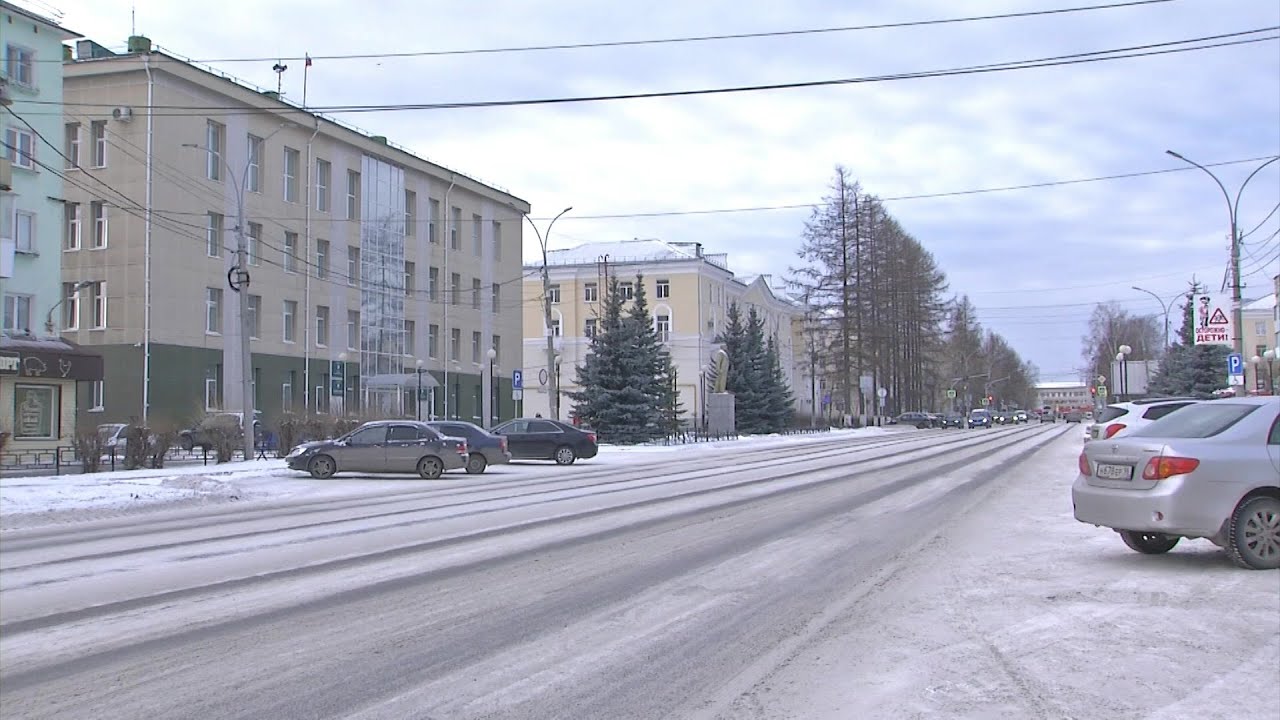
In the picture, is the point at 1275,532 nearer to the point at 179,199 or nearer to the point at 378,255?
the point at 179,199

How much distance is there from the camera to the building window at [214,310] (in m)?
47.9

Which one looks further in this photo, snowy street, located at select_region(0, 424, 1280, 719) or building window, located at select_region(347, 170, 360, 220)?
building window, located at select_region(347, 170, 360, 220)

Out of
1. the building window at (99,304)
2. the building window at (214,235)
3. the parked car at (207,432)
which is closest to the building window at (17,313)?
the parked car at (207,432)

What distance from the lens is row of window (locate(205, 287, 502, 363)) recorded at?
48406mm

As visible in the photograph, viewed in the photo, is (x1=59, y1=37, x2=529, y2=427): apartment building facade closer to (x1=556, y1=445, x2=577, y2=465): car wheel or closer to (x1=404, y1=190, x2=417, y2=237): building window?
(x1=404, y1=190, x2=417, y2=237): building window

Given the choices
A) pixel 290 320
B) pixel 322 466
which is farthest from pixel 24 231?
pixel 322 466

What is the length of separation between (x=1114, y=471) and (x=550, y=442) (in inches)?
1012

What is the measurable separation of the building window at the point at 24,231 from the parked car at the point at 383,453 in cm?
1694

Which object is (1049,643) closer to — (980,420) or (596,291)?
(596,291)

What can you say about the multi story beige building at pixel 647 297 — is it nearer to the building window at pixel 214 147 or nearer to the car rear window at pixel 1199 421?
the building window at pixel 214 147

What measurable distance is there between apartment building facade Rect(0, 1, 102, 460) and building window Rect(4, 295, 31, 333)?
1.4 inches

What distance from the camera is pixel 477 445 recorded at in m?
30.2

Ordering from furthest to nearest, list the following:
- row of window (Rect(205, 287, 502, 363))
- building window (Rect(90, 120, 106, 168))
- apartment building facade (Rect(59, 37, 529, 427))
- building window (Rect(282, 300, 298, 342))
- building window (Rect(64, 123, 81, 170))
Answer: building window (Rect(282, 300, 298, 342)) → row of window (Rect(205, 287, 502, 363)) → building window (Rect(64, 123, 81, 170)) → building window (Rect(90, 120, 106, 168)) → apartment building facade (Rect(59, 37, 529, 427))

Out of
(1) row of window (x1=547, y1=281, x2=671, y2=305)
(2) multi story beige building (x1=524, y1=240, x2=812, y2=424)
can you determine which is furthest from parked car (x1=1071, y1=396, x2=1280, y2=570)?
(1) row of window (x1=547, y1=281, x2=671, y2=305)
